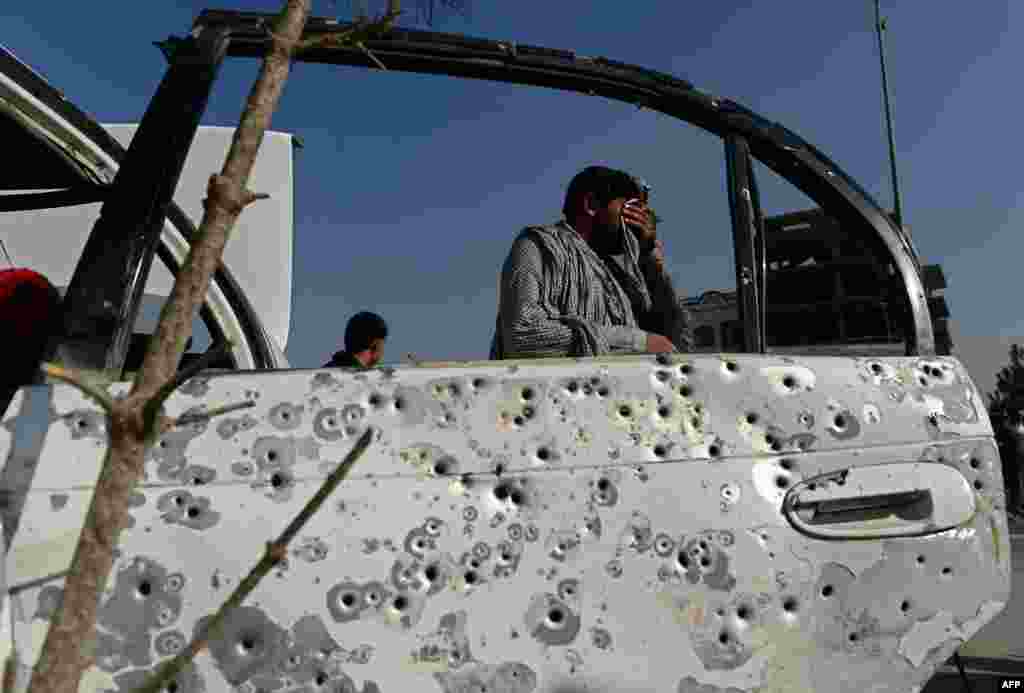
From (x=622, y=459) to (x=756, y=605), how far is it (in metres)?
0.30

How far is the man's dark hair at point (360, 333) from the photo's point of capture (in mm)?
4016

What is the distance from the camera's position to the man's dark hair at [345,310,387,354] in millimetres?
4016

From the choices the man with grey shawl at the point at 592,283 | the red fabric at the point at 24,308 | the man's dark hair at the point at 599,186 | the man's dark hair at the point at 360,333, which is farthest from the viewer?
the man's dark hair at the point at 360,333

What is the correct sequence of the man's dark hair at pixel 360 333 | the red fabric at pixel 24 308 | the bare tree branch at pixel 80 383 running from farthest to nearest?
1. the man's dark hair at pixel 360 333
2. the red fabric at pixel 24 308
3. the bare tree branch at pixel 80 383

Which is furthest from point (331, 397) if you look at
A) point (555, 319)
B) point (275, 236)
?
point (275, 236)

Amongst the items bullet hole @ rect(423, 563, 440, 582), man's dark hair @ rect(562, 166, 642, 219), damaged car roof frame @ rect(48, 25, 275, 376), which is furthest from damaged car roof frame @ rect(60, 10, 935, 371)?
bullet hole @ rect(423, 563, 440, 582)

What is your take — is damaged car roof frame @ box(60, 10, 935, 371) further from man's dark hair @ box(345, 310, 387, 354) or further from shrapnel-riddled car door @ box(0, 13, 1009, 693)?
man's dark hair @ box(345, 310, 387, 354)

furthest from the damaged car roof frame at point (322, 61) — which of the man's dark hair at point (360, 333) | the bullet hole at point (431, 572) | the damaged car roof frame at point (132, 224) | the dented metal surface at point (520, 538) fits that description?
the man's dark hair at point (360, 333)

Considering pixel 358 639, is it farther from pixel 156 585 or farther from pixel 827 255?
pixel 827 255

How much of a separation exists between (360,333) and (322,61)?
2.58 metres

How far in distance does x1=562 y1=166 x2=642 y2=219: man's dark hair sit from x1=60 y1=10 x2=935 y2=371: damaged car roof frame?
1.52 ft

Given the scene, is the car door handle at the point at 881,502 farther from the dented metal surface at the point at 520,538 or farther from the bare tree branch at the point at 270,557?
the bare tree branch at the point at 270,557

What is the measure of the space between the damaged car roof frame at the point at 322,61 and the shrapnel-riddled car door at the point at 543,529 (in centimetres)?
18

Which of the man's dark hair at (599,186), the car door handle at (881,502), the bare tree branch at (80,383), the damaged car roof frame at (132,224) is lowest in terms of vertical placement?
the car door handle at (881,502)
